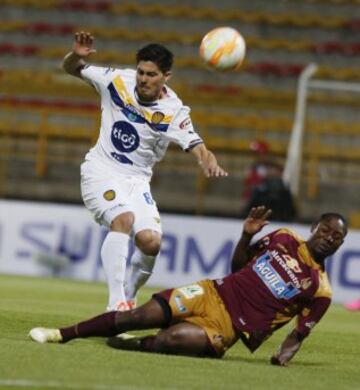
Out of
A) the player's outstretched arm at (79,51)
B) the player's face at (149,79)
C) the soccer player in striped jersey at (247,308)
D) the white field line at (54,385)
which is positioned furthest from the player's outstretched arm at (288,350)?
the player's outstretched arm at (79,51)

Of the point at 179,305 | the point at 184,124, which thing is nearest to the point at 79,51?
the point at 184,124

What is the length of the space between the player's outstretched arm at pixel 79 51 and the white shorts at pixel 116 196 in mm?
761

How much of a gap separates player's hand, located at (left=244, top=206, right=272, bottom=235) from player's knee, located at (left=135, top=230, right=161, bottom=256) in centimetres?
127

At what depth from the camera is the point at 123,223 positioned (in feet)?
30.0

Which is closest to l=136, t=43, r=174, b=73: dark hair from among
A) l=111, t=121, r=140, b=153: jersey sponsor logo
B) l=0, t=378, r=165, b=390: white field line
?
l=111, t=121, r=140, b=153: jersey sponsor logo

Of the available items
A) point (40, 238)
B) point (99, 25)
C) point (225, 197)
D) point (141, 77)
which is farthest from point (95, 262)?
point (141, 77)

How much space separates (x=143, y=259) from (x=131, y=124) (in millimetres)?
1047

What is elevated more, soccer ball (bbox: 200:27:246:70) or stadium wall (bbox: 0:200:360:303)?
soccer ball (bbox: 200:27:246:70)

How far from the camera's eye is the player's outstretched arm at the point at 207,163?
8633 mm

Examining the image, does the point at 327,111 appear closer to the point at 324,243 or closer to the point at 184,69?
the point at 184,69

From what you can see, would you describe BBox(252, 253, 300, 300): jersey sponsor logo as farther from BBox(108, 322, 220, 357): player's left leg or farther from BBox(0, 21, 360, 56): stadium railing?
BBox(0, 21, 360, 56): stadium railing

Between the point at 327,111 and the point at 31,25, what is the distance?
613 centimetres

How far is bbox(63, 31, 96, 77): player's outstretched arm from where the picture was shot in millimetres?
9328

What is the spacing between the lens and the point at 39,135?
68.0 ft
